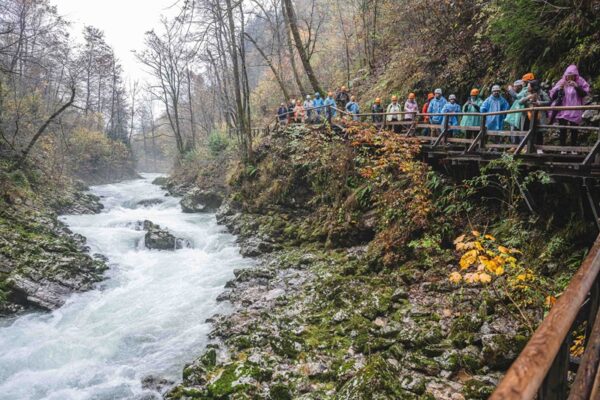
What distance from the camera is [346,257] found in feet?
36.6

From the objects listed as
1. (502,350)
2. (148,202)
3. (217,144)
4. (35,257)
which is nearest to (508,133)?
(502,350)

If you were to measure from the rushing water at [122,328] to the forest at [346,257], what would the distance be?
56mm

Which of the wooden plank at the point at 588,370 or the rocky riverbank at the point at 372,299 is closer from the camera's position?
the wooden plank at the point at 588,370

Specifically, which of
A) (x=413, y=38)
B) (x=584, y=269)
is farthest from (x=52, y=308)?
(x=413, y=38)

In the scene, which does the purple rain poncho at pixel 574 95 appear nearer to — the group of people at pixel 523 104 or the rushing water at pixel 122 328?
the group of people at pixel 523 104

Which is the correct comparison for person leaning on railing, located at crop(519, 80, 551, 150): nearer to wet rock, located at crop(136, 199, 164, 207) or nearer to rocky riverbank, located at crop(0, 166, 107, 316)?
rocky riverbank, located at crop(0, 166, 107, 316)

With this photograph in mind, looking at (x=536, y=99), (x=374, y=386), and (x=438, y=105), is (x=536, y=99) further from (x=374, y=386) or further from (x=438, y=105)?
(x=374, y=386)

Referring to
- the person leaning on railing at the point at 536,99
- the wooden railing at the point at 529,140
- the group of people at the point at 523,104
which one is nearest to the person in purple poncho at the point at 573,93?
the group of people at the point at 523,104

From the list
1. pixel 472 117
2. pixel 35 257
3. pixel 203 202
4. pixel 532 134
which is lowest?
pixel 35 257

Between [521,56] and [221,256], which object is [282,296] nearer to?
[221,256]

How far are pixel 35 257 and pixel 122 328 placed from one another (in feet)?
15.6

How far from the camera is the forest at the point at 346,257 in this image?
21.1 feet

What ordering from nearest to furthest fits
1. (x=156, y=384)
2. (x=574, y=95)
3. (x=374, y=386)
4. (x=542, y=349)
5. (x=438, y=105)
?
(x=542, y=349), (x=374, y=386), (x=156, y=384), (x=574, y=95), (x=438, y=105)

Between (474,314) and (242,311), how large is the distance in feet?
Result: 17.6
